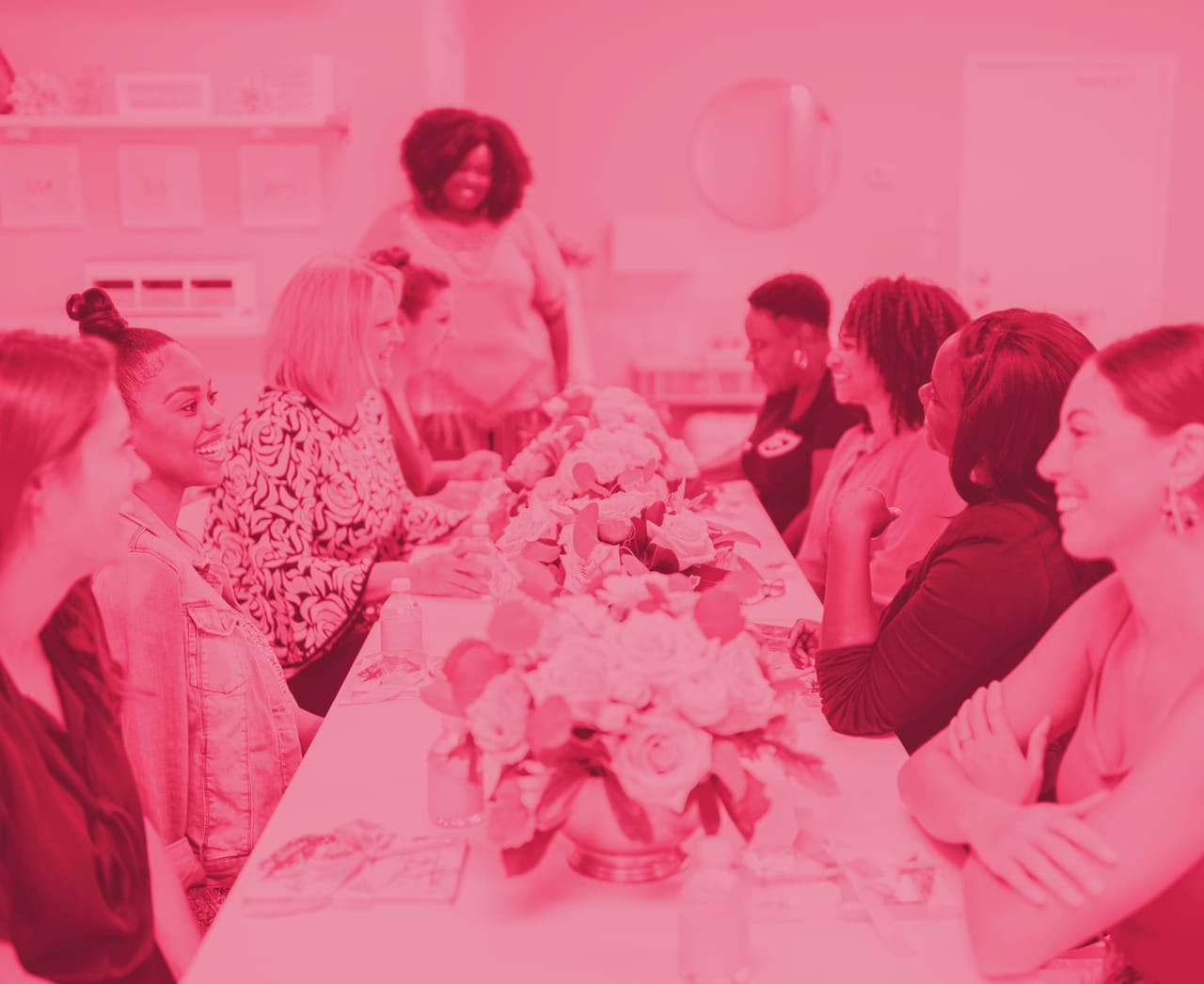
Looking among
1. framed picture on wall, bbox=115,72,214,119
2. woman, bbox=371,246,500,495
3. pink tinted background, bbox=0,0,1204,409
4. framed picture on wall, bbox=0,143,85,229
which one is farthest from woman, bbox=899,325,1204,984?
pink tinted background, bbox=0,0,1204,409

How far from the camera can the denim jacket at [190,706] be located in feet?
6.10

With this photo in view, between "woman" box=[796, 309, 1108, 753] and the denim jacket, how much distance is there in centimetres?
86

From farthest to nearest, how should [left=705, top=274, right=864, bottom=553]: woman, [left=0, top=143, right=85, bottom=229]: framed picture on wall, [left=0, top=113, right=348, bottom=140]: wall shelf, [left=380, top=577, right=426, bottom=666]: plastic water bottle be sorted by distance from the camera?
[left=0, top=143, right=85, bottom=229]: framed picture on wall → [left=0, top=113, right=348, bottom=140]: wall shelf → [left=705, top=274, right=864, bottom=553]: woman → [left=380, top=577, right=426, bottom=666]: plastic water bottle

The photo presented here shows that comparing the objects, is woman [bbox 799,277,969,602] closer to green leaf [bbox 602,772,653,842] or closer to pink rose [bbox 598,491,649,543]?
pink rose [bbox 598,491,649,543]

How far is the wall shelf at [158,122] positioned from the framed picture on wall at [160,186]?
105mm

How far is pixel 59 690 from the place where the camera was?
1.39m

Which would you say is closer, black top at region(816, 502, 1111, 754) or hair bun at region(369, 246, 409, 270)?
black top at region(816, 502, 1111, 754)

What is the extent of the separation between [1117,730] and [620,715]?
542 mm

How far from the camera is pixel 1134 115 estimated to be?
22.6 feet

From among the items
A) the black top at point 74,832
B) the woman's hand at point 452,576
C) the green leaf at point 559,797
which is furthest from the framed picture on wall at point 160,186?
the green leaf at point 559,797

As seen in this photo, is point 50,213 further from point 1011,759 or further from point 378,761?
point 1011,759

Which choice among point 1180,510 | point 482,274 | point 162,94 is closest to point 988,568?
point 1180,510

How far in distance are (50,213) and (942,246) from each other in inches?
173

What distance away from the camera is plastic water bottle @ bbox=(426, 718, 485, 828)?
1.49 m
